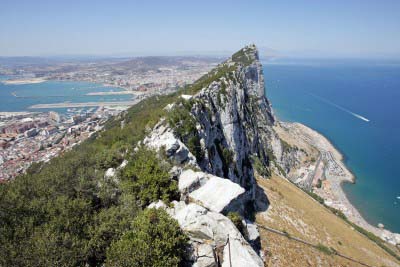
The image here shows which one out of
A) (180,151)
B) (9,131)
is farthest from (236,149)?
(9,131)

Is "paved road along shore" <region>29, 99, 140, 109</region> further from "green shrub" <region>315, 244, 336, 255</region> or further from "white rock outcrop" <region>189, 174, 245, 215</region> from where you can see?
"white rock outcrop" <region>189, 174, 245, 215</region>

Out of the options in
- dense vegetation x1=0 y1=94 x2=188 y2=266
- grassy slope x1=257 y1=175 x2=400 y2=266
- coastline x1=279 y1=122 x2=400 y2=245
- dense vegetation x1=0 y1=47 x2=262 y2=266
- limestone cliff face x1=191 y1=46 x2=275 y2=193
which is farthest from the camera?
coastline x1=279 y1=122 x2=400 y2=245

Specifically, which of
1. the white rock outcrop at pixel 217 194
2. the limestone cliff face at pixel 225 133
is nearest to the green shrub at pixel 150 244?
the white rock outcrop at pixel 217 194

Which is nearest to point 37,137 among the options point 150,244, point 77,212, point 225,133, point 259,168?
point 225,133

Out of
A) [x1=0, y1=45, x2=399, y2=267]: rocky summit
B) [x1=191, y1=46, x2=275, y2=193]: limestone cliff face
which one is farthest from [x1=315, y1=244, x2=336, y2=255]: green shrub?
[x1=191, y1=46, x2=275, y2=193]: limestone cliff face

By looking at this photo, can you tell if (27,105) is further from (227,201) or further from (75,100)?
(227,201)
